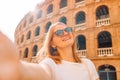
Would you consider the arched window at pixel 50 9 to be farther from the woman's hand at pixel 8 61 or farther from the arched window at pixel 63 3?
the woman's hand at pixel 8 61

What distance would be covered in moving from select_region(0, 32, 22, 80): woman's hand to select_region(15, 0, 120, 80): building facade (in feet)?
30.3

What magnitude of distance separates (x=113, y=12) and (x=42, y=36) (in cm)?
720

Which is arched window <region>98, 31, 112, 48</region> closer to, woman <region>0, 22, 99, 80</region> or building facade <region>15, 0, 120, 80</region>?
building facade <region>15, 0, 120, 80</region>

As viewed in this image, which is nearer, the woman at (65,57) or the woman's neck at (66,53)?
the woman at (65,57)

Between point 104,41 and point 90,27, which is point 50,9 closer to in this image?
point 90,27

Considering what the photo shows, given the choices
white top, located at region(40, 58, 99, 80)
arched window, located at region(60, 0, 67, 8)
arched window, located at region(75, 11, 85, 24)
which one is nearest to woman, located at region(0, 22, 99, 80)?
white top, located at region(40, 58, 99, 80)

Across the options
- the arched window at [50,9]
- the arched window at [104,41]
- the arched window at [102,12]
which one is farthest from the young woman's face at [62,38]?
the arched window at [50,9]

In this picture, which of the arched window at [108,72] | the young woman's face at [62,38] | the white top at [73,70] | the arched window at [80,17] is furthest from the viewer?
the arched window at [80,17]

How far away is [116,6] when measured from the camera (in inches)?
505

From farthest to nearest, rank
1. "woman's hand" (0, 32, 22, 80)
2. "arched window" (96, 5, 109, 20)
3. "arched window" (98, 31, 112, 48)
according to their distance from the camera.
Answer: "arched window" (98, 31, 112, 48), "arched window" (96, 5, 109, 20), "woman's hand" (0, 32, 22, 80)

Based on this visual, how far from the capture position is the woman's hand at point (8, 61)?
32 cm

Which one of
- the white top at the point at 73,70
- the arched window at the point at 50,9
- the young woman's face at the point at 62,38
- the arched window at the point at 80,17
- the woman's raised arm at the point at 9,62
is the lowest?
the white top at the point at 73,70

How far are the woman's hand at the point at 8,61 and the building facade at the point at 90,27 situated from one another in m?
9.25

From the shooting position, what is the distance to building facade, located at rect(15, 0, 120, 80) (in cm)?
1243
